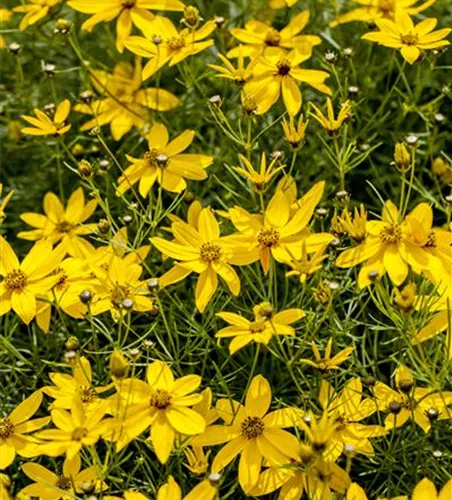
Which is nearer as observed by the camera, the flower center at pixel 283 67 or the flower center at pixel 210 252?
the flower center at pixel 210 252

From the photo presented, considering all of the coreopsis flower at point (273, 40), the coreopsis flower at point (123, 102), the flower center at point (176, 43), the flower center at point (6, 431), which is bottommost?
the flower center at point (6, 431)

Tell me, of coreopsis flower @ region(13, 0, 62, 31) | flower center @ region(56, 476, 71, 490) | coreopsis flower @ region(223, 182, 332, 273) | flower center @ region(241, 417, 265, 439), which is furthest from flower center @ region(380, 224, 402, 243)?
coreopsis flower @ region(13, 0, 62, 31)

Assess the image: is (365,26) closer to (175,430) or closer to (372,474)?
(372,474)

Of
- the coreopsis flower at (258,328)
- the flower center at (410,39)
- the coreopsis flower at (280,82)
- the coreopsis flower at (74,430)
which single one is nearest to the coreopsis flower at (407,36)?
the flower center at (410,39)

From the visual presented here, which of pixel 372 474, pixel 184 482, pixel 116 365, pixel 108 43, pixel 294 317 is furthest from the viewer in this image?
pixel 108 43

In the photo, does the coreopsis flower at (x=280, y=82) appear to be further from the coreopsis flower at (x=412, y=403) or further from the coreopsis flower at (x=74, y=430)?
the coreopsis flower at (x=74, y=430)

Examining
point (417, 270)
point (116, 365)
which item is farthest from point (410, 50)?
point (116, 365)

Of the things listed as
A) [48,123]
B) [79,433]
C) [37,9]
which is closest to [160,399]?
[79,433]
